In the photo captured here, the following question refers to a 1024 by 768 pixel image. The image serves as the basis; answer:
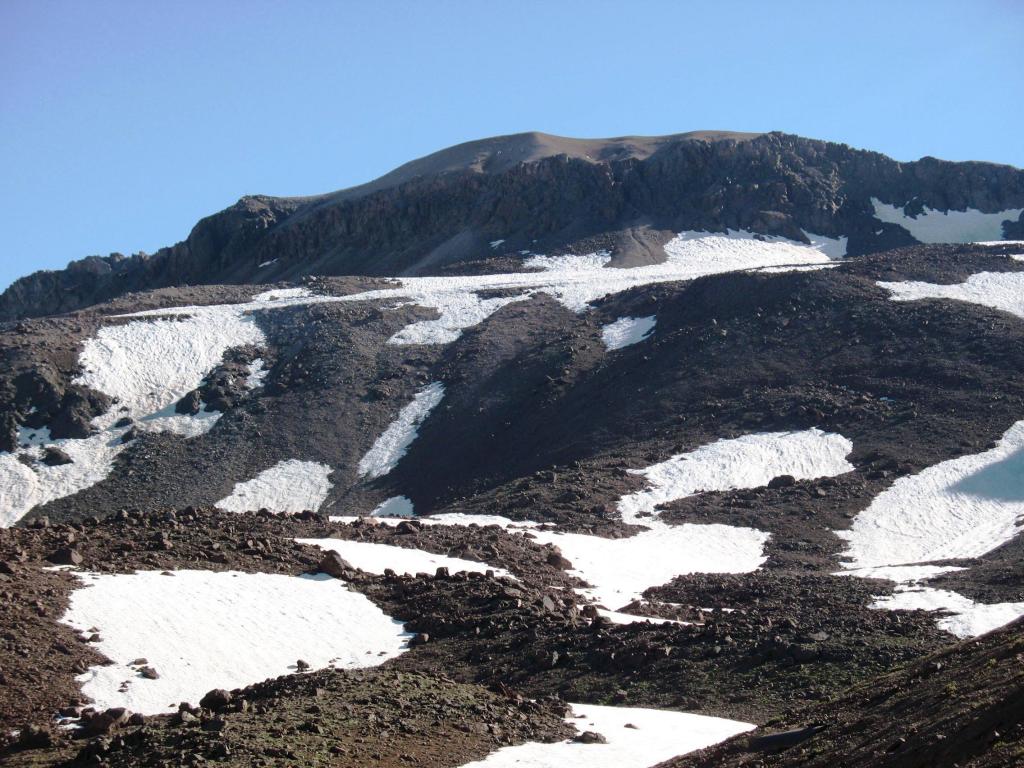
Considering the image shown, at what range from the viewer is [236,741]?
53.5 feet

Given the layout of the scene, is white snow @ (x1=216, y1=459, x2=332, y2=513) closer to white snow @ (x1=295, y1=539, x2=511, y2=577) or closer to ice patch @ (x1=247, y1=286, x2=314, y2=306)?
white snow @ (x1=295, y1=539, x2=511, y2=577)

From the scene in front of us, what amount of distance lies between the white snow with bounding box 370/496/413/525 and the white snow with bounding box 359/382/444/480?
10.2 ft

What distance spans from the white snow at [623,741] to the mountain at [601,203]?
7150 cm

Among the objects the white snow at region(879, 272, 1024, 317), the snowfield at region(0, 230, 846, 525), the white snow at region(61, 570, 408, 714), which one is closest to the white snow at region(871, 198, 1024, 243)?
the snowfield at region(0, 230, 846, 525)

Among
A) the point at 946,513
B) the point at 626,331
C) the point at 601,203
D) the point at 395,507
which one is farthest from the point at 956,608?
the point at 601,203

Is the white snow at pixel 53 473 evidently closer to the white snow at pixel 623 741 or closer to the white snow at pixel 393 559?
the white snow at pixel 393 559

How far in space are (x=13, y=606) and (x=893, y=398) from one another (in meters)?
38.5

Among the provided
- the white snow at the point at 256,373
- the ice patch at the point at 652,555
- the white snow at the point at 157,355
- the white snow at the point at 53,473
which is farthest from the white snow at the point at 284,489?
the ice patch at the point at 652,555

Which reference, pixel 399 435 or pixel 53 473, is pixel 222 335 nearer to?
pixel 53 473

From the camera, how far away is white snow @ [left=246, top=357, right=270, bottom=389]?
6389 cm

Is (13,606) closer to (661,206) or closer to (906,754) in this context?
(906,754)

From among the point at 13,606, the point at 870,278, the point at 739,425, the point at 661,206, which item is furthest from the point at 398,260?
the point at 13,606

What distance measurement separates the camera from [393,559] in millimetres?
29719

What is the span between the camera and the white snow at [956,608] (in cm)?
2478
